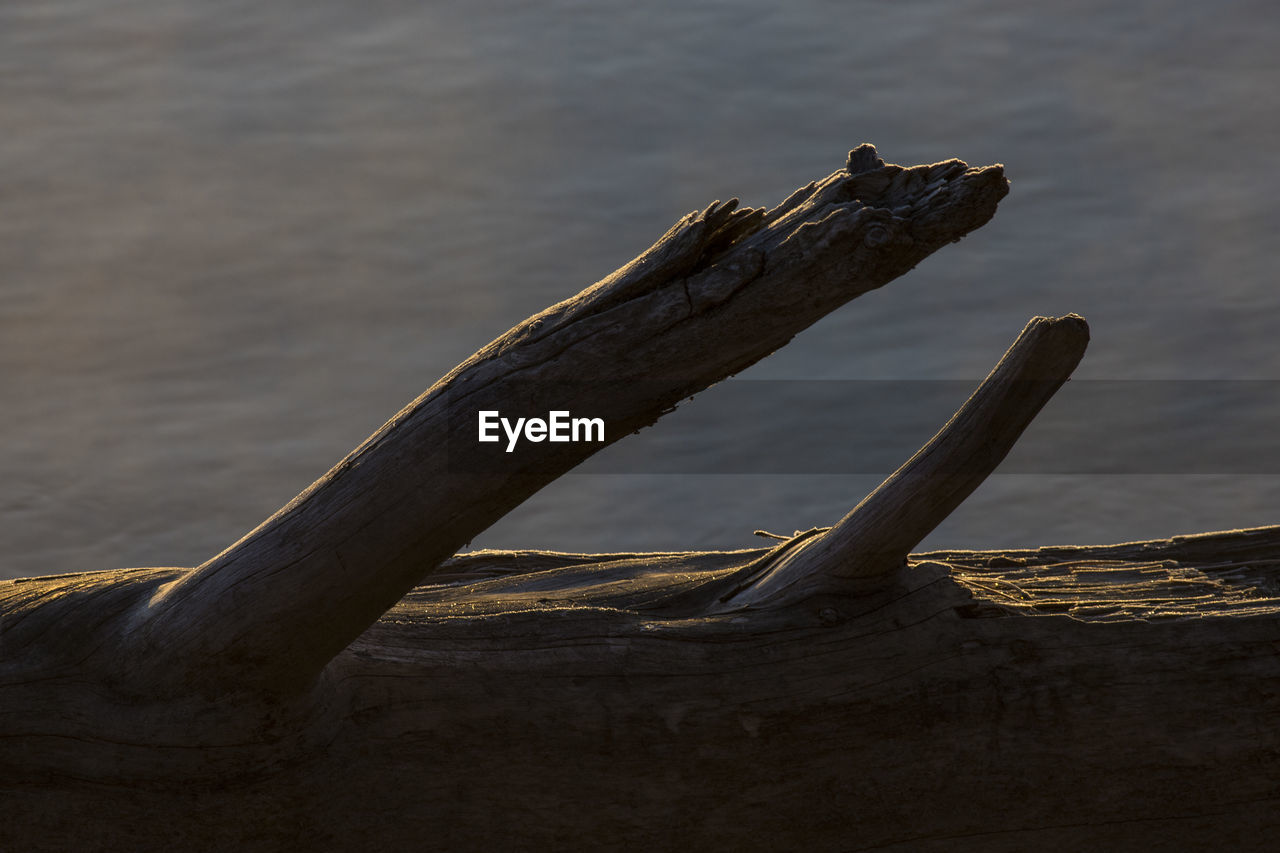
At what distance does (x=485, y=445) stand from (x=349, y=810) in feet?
2.18

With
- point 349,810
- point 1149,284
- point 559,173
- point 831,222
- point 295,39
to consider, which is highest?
point 295,39

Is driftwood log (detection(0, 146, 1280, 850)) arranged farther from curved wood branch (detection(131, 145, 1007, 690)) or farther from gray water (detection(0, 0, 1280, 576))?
gray water (detection(0, 0, 1280, 576))

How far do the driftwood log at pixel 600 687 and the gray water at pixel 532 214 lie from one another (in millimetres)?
2400

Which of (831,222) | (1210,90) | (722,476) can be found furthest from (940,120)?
(831,222)

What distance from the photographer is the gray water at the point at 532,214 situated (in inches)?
204

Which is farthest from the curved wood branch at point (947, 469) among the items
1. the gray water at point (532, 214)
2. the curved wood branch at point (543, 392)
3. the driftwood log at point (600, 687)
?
the gray water at point (532, 214)

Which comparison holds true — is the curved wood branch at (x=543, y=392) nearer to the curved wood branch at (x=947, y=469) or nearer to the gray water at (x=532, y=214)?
the curved wood branch at (x=947, y=469)

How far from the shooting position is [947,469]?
8.29 feet

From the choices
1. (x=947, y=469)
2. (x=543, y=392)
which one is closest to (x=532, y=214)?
(x=947, y=469)

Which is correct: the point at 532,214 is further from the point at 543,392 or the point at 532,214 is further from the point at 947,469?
the point at 543,392

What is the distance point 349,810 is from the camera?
2.40 m

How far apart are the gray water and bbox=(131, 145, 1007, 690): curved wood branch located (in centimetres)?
263

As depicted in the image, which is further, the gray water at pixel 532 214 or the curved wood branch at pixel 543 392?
the gray water at pixel 532 214

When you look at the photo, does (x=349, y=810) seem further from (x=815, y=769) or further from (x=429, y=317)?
Result: (x=429, y=317)
